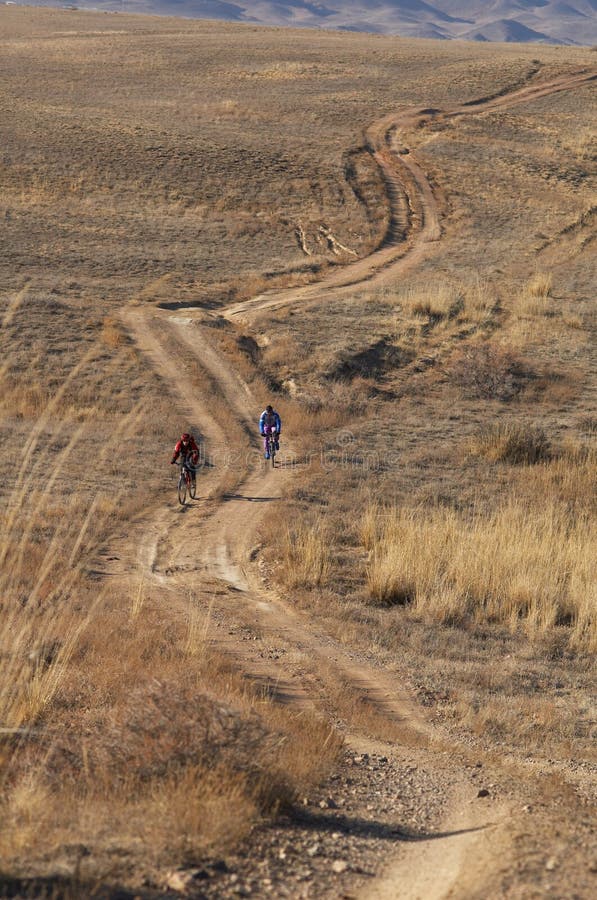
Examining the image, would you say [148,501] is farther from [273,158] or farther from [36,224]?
[273,158]

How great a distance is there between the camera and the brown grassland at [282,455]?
590 cm

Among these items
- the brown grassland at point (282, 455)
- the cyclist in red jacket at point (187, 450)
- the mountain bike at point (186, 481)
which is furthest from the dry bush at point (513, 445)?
the cyclist in red jacket at point (187, 450)

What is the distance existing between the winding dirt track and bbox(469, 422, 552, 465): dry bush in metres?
4.54

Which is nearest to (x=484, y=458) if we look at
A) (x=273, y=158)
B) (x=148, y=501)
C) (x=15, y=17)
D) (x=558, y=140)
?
(x=148, y=501)

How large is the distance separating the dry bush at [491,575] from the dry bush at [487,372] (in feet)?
38.1

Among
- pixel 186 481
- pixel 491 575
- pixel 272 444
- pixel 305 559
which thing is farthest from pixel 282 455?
pixel 491 575

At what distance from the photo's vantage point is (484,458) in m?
21.4

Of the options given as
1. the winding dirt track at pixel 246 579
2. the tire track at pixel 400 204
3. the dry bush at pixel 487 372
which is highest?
the tire track at pixel 400 204

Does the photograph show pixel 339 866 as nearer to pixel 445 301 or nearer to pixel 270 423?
pixel 270 423

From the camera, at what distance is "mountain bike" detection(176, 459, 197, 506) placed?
1761 cm

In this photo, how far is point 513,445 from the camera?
70.8 feet

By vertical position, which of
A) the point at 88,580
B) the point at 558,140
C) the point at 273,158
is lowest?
the point at 88,580

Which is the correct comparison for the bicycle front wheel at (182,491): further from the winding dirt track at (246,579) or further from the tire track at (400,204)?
the tire track at (400,204)

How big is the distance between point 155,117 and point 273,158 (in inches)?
498
